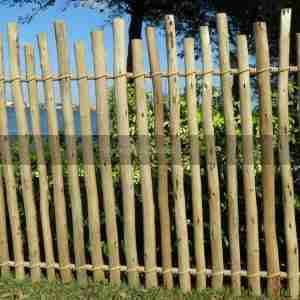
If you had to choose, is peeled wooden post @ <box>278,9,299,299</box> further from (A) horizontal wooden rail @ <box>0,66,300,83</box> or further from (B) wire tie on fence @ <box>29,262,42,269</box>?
(B) wire tie on fence @ <box>29,262,42,269</box>

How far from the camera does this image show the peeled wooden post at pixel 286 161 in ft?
11.3

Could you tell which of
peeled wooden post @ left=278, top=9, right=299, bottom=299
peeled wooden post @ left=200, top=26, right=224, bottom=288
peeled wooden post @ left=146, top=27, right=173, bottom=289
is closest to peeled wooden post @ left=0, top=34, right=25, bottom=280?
peeled wooden post @ left=146, top=27, right=173, bottom=289

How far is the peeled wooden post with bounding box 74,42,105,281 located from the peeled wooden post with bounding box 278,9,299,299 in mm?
1400

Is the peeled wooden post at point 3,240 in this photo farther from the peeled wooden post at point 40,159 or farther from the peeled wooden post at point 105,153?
the peeled wooden post at point 105,153

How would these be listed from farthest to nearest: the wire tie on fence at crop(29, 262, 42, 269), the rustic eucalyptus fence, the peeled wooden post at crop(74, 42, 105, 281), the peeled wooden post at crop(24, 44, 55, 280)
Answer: the wire tie on fence at crop(29, 262, 42, 269) < the peeled wooden post at crop(24, 44, 55, 280) < the peeled wooden post at crop(74, 42, 105, 281) < the rustic eucalyptus fence

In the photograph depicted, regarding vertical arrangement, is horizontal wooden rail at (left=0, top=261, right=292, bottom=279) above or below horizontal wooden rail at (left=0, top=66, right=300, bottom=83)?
below

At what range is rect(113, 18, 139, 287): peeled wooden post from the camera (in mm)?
3695

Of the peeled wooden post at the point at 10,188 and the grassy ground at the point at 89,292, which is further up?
the peeled wooden post at the point at 10,188

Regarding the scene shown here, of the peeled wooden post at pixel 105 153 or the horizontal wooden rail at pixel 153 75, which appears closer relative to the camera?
the horizontal wooden rail at pixel 153 75

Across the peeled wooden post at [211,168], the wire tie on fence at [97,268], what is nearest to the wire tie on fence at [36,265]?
the wire tie on fence at [97,268]

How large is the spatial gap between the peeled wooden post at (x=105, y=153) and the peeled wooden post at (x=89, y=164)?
9cm

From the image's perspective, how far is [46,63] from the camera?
3885 mm

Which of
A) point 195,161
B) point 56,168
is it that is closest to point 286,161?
point 195,161

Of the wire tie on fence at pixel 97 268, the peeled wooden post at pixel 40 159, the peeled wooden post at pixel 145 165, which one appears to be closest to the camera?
the peeled wooden post at pixel 145 165
